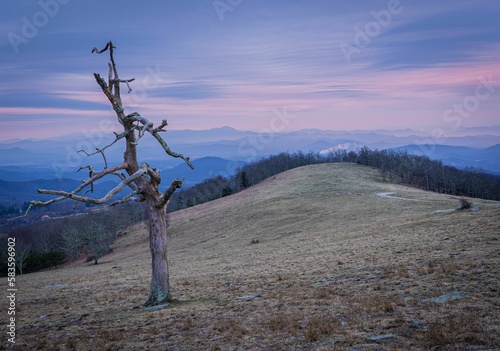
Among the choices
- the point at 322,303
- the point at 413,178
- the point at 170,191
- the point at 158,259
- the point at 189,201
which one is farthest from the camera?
the point at 189,201

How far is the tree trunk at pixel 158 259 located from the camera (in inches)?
630

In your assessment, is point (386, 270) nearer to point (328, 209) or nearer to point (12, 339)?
point (12, 339)

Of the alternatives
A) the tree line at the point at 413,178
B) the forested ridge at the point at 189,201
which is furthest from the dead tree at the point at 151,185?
the tree line at the point at 413,178

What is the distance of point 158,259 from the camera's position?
1602cm

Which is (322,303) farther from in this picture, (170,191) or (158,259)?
(170,191)

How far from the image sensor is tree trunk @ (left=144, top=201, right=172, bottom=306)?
16.0 meters

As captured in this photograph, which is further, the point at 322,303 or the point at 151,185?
the point at 151,185

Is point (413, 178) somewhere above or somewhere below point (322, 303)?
above

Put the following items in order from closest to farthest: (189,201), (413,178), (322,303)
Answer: (322,303) < (413,178) < (189,201)

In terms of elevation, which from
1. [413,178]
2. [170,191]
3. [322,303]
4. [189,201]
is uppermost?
[170,191]

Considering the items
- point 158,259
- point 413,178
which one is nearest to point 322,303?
point 158,259

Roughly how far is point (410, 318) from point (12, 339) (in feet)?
41.7

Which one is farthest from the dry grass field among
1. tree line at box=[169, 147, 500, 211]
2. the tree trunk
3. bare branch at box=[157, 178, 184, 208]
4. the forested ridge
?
tree line at box=[169, 147, 500, 211]

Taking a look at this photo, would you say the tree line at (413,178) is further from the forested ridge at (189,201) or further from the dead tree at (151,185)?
the dead tree at (151,185)
